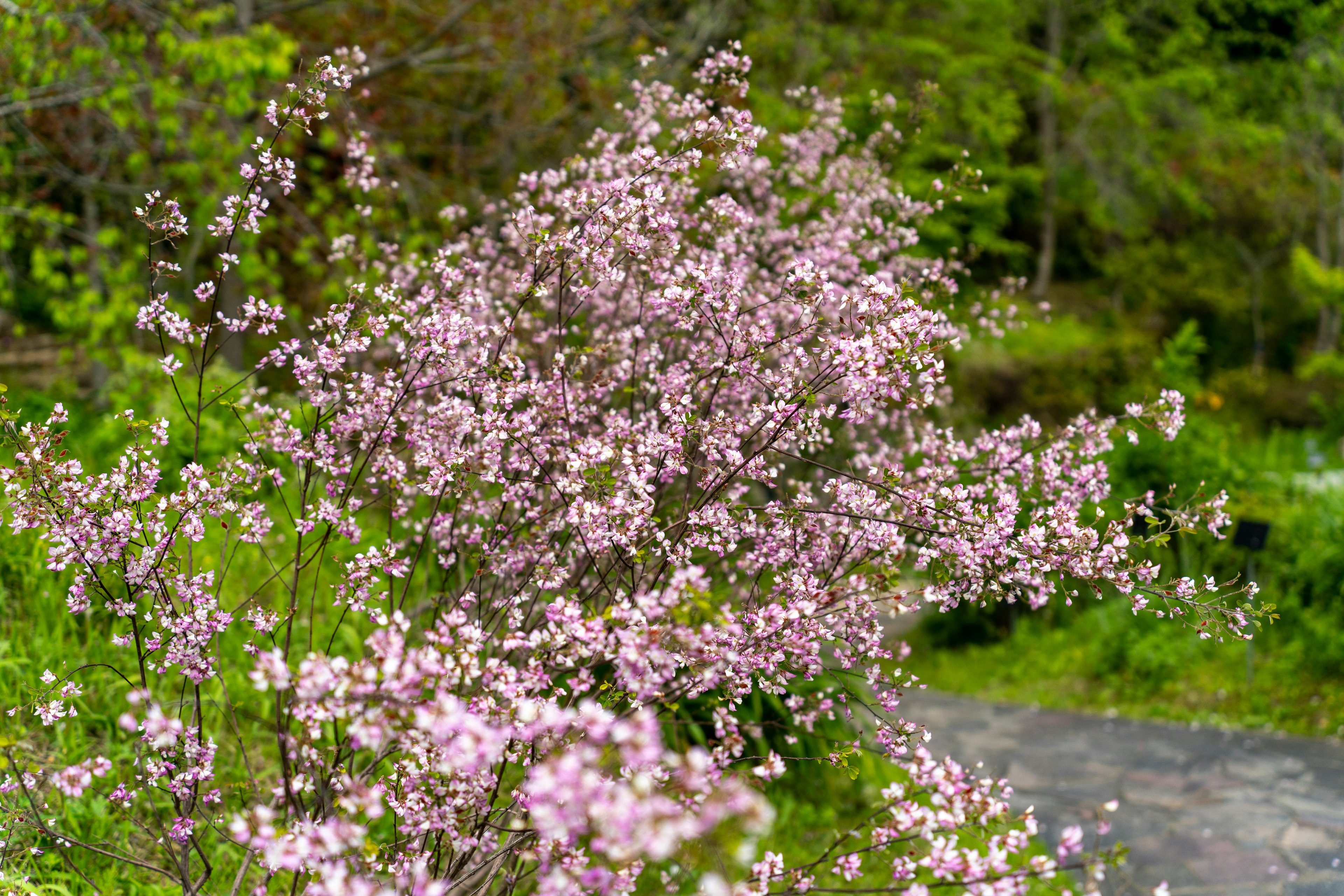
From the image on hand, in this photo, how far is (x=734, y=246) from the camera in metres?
4.08

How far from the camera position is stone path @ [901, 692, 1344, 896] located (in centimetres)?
467

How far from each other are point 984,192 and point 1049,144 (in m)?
16.6

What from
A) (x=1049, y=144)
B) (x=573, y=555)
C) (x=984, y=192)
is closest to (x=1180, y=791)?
(x=984, y=192)

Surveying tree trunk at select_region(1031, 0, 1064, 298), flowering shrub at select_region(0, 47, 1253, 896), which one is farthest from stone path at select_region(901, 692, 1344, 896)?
tree trunk at select_region(1031, 0, 1064, 298)

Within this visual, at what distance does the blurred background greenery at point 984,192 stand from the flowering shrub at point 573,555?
3.02 ft

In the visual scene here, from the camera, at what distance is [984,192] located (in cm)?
413

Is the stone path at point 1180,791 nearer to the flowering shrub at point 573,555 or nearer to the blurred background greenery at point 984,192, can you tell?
the blurred background greenery at point 984,192

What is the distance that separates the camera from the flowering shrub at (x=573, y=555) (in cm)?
201

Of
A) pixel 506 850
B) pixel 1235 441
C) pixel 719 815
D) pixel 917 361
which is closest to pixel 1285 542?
pixel 1235 441

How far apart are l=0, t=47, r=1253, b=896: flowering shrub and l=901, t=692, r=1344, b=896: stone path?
7.29 feet

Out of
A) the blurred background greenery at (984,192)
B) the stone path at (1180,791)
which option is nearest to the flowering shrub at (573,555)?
the blurred background greenery at (984,192)

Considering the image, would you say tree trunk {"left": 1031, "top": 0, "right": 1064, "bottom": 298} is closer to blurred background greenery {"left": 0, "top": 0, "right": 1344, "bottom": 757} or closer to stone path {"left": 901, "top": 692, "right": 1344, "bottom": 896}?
blurred background greenery {"left": 0, "top": 0, "right": 1344, "bottom": 757}

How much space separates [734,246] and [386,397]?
1.77 meters

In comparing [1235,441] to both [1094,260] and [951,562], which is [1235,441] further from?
[951,562]
